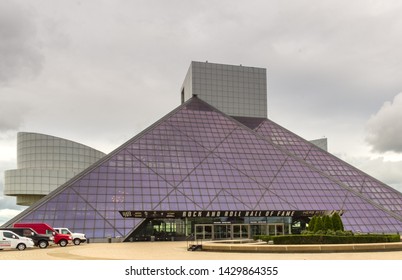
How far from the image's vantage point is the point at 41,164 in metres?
78.9

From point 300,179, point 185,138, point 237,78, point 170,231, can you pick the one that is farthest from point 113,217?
point 237,78

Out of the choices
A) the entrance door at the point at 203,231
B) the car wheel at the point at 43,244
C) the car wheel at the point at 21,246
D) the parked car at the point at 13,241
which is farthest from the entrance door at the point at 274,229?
the car wheel at the point at 21,246

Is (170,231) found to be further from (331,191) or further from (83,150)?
(83,150)

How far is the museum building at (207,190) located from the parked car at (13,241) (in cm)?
1163

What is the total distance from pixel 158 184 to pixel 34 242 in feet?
61.5

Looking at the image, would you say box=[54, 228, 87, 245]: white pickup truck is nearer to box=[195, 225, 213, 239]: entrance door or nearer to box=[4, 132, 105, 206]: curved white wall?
box=[195, 225, 213, 239]: entrance door

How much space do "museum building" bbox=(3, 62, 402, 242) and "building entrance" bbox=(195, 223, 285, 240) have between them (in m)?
0.10

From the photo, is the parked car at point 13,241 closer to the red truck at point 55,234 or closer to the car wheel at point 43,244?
the car wheel at point 43,244

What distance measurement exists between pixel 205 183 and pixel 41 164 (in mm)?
35398

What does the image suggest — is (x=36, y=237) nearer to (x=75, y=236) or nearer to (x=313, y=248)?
(x=75, y=236)

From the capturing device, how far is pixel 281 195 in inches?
2176

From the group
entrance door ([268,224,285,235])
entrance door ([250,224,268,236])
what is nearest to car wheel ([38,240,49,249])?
entrance door ([250,224,268,236])

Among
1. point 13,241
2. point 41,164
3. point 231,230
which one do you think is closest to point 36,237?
point 13,241

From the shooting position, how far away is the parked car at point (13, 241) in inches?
1331
